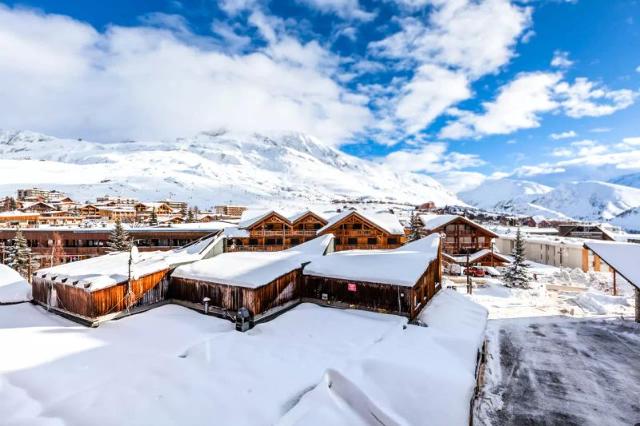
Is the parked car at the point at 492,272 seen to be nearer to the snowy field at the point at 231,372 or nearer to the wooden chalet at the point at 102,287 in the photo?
the snowy field at the point at 231,372

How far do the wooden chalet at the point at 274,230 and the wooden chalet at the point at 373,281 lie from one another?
20376 millimetres

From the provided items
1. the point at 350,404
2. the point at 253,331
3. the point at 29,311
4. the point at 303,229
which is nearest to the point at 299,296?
the point at 253,331

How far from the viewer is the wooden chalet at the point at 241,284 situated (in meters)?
14.7

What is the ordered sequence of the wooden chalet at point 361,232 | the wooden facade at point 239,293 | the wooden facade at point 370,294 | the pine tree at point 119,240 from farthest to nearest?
1. the wooden chalet at point 361,232
2. the pine tree at point 119,240
3. the wooden facade at point 370,294
4. the wooden facade at point 239,293

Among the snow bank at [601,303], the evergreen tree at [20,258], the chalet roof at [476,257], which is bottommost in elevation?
the snow bank at [601,303]

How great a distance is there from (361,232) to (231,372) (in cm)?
2939

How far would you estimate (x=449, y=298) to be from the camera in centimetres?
2023

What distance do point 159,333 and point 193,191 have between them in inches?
7176

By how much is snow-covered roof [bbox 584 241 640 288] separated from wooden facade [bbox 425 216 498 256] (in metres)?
22.2

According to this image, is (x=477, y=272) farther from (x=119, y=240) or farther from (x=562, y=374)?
(x=119, y=240)

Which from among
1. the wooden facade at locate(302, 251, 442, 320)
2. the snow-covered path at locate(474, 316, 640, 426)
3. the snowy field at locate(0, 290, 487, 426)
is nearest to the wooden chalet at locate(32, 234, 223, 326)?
the snowy field at locate(0, 290, 487, 426)

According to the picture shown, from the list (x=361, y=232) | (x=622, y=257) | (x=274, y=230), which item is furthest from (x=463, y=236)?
(x=274, y=230)

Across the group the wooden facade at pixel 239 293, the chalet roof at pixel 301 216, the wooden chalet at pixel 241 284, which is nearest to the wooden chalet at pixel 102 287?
the wooden chalet at pixel 241 284

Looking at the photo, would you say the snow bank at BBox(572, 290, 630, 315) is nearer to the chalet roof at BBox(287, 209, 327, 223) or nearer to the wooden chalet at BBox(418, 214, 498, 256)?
the wooden chalet at BBox(418, 214, 498, 256)
